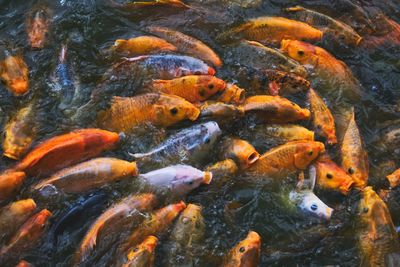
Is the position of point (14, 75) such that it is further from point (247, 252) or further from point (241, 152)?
point (247, 252)

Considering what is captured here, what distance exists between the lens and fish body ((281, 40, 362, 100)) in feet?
16.2

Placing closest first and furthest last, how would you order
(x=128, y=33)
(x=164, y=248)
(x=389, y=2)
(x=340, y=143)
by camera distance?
1. (x=164, y=248)
2. (x=340, y=143)
3. (x=128, y=33)
4. (x=389, y=2)

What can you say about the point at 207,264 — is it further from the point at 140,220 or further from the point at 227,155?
the point at 227,155

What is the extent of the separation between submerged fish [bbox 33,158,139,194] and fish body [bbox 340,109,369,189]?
1776mm

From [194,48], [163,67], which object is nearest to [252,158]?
[163,67]

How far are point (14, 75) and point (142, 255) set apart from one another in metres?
2.17

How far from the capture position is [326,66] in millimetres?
4957

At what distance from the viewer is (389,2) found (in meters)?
6.11

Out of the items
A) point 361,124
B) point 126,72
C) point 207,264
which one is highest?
point 126,72

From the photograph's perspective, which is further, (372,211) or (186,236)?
(372,211)

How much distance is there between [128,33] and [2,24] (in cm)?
132

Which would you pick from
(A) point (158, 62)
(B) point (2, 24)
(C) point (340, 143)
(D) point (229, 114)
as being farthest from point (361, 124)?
(B) point (2, 24)

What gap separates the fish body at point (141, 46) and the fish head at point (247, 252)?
81.7 inches

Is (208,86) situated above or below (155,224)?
above
